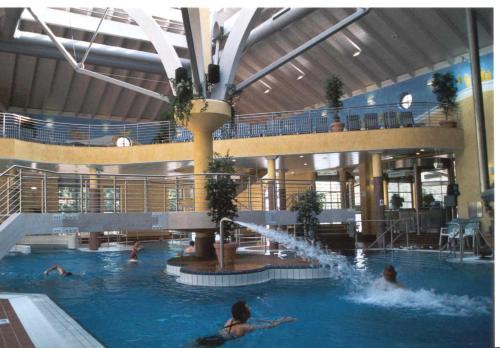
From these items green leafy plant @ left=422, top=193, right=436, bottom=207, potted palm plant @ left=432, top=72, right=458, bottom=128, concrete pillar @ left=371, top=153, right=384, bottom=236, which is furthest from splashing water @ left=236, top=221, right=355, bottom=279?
green leafy plant @ left=422, top=193, right=436, bottom=207

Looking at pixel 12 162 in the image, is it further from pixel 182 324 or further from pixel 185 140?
pixel 182 324

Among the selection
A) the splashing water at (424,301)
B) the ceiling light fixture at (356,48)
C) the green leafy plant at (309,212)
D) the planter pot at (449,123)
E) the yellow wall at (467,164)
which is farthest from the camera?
the ceiling light fixture at (356,48)

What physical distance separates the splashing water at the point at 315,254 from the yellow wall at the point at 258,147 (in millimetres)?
4719

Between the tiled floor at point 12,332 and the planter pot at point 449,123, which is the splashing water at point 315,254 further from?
the planter pot at point 449,123

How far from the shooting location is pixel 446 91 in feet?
64.6

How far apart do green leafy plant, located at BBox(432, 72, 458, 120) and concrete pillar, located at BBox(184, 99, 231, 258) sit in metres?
9.81

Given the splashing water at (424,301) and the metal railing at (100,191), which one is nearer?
the splashing water at (424,301)

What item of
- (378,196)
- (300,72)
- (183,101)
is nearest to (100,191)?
(183,101)

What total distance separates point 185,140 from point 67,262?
23.2 feet

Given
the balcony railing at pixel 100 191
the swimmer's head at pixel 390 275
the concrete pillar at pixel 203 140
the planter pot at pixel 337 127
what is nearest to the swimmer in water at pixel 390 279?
the swimmer's head at pixel 390 275

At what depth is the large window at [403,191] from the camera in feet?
87.9

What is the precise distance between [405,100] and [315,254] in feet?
41.7

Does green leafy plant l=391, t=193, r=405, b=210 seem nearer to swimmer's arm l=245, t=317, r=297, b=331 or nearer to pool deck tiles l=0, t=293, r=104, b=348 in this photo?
swimmer's arm l=245, t=317, r=297, b=331

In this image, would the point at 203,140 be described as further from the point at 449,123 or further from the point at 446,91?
the point at 446,91
